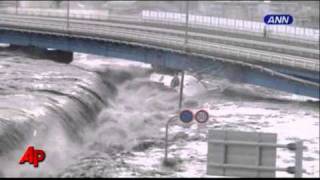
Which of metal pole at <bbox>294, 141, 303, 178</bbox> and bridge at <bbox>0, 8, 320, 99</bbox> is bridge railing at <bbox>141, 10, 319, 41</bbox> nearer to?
bridge at <bbox>0, 8, 320, 99</bbox>

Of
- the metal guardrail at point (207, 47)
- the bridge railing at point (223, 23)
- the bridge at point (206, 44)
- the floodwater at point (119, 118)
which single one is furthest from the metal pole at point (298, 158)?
the bridge railing at point (223, 23)

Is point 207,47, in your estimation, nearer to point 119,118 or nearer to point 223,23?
point 119,118

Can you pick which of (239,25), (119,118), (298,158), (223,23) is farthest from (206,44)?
(298,158)

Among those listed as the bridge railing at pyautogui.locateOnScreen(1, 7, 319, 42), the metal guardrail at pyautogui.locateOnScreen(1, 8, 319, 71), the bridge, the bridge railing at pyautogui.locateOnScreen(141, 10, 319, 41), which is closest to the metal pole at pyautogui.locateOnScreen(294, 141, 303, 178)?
the bridge

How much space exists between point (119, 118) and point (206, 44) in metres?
17.1

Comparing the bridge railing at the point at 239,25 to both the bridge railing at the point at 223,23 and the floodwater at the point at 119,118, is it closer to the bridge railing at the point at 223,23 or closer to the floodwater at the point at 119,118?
the bridge railing at the point at 223,23

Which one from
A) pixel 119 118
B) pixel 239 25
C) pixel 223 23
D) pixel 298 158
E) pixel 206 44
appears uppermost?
pixel 223 23

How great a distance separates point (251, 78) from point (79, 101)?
17418 mm

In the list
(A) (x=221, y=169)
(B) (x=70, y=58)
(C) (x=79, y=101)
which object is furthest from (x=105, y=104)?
(A) (x=221, y=169)

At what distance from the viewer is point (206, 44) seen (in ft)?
235

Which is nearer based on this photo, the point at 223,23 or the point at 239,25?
the point at 239,25

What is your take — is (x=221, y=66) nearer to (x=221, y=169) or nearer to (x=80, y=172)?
(x=80, y=172)

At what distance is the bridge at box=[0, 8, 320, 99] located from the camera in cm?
6125

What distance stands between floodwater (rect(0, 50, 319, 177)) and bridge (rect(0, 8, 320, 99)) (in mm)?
3260
